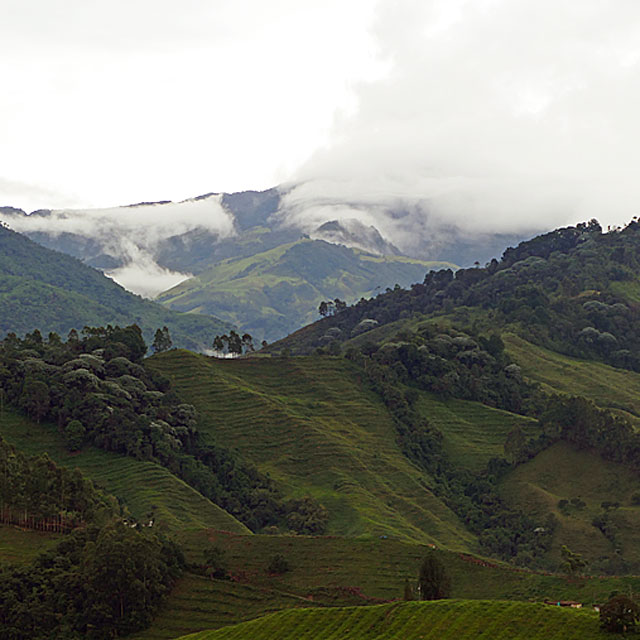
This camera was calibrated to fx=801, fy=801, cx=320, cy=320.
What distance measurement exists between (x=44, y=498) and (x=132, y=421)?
35.5 metres

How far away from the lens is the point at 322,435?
15550cm

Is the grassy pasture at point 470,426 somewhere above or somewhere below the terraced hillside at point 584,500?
above

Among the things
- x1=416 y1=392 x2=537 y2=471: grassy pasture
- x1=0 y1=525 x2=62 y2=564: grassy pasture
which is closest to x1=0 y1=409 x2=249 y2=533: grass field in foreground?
x1=0 y1=525 x2=62 y2=564: grassy pasture

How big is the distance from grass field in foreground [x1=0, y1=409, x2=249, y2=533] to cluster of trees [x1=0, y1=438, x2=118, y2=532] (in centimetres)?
1123

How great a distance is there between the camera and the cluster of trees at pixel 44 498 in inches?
4050

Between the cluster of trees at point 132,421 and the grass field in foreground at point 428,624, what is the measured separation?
164 feet

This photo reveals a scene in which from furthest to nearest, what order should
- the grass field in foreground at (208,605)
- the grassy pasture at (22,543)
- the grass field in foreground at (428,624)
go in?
the grassy pasture at (22,543)
the grass field in foreground at (208,605)
the grass field in foreground at (428,624)

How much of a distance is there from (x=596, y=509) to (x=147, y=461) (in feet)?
254

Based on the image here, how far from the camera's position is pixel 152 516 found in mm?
115188

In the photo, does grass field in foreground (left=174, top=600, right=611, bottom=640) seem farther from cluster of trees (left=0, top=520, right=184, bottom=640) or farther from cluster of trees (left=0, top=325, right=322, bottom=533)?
cluster of trees (left=0, top=325, right=322, bottom=533)

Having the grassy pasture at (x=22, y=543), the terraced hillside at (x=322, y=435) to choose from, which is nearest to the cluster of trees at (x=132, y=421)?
the terraced hillside at (x=322, y=435)

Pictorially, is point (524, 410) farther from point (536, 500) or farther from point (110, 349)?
point (110, 349)

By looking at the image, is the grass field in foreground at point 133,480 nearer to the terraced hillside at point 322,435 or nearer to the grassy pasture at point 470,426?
the terraced hillside at point 322,435

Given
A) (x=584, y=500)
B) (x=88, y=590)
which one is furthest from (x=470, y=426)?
(x=88, y=590)
